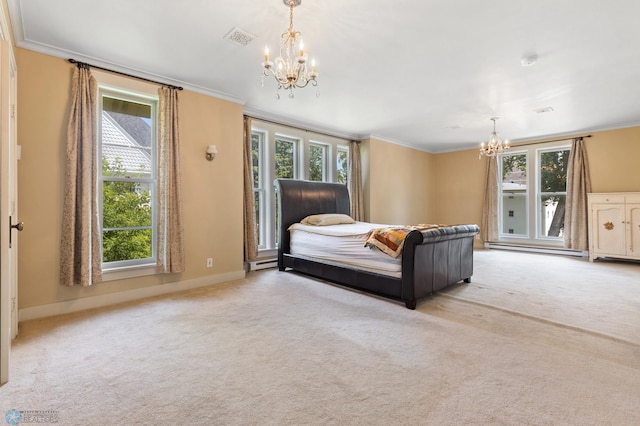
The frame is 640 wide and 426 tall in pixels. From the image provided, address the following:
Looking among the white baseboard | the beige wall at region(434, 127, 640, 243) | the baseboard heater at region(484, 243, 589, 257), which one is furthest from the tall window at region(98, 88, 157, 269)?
the baseboard heater at region(484, 243, 589, 257)

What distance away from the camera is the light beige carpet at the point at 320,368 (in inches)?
58.6

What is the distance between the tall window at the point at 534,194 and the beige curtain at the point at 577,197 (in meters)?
0.35

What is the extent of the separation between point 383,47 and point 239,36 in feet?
4.43

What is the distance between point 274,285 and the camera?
13.0ft

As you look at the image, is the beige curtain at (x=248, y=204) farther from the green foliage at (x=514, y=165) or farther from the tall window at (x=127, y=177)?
the green foliage at (x=514, y=165)

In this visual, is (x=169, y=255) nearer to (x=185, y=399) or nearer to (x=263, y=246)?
(x=263, y=246)

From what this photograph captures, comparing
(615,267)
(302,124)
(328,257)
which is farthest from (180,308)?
(615,267)

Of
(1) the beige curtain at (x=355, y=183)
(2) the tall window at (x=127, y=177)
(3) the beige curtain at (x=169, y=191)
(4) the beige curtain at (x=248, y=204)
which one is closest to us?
(2) the tall window at (x=127, y=177)

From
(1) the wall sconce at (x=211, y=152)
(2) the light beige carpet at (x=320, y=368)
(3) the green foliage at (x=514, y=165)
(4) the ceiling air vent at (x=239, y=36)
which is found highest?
(4) the ceiling air vent at (x=239, y=36)

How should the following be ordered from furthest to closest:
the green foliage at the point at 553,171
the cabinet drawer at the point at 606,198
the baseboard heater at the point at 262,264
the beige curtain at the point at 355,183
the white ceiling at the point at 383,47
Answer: the green foliage at the point at 553,171 < the beige curtain at the point at 355,183 < the cabinet drawer at the point at 606,198 < the baseboard heater at the point at 262,264 < the white ceiling at the point at 383,47

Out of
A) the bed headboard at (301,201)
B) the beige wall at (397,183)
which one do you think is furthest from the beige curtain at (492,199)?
the bed headboard at (301,201)

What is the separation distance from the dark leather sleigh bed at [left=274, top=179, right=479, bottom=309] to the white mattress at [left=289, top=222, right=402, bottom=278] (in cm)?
7

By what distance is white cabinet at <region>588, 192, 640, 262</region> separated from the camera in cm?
505

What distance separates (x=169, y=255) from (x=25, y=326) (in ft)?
4.25
